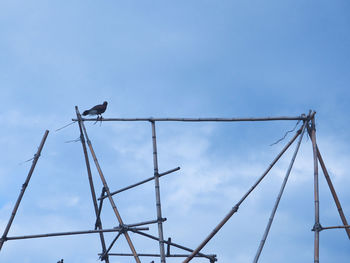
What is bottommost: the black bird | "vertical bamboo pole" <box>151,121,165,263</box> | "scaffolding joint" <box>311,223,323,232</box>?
"scaffolding joint" <box>311,223,323,232</box>

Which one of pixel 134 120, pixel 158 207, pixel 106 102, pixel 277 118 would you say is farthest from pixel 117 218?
pixel 277 118

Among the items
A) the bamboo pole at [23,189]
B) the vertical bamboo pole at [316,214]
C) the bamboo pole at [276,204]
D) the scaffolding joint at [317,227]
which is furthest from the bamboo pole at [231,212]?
the bamboo pole at [23,189]

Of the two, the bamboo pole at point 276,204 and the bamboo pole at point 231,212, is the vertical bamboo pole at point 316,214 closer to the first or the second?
the bamboo pole at point 276,204

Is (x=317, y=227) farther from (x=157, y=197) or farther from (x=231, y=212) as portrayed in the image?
(x=157, y=197)

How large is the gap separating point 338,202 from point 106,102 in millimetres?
6563

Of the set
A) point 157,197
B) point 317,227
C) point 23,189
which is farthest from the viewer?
point 23,189

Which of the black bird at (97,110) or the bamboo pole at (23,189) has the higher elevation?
the black bird at (97,110)

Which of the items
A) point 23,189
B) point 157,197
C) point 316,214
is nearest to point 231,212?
point 316,214

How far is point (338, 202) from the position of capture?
12.1 m

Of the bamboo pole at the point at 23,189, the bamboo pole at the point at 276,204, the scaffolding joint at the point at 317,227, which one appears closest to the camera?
the bamboo pole at the point at 276,204

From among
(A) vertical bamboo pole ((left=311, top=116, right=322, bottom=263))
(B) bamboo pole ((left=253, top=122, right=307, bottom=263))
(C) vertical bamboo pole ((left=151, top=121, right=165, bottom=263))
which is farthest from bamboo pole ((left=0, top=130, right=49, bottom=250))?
(A) vertical bamboo pole ((left=311, top=116, right=322, bottom=263))

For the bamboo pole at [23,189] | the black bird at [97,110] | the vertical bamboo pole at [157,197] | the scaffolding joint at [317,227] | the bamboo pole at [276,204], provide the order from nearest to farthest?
the bamboo pole at [276,204] < the scaffolding joint at [317,227] < the vertical bamboo pole at [157,197] < the bamboo pole at [23,189] < the black bird at [97,110]

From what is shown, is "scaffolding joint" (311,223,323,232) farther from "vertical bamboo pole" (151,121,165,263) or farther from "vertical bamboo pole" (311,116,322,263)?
"vertical bamboo pole" (151,121,165,263)

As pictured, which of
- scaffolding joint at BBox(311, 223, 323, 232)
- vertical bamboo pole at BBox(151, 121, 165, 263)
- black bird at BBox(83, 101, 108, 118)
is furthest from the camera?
black bird at BBox(83, 101, 108, 118)
